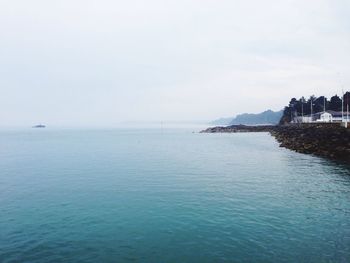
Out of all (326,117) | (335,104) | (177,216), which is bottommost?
(177,216)

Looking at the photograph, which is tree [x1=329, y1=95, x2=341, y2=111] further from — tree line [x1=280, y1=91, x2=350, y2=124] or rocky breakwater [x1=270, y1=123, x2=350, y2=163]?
rocky breakwater [x1=270, y1=123, x2=350, y2=163]

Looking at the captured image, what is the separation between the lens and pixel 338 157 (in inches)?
2250

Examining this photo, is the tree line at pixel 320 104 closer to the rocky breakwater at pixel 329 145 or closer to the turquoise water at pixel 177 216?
the rocky breakwater at pixel 329 145

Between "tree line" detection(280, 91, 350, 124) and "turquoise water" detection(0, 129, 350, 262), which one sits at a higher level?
"tree line" detection(280, 91, 350, 124)

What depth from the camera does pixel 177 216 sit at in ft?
82.2

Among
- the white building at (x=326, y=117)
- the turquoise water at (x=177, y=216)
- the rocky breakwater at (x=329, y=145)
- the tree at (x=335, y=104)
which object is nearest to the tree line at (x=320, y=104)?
the tree at (x=335, y=104)

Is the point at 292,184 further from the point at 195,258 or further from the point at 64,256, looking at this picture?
the point at 64,256

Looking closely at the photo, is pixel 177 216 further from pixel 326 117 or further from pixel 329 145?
pixel 326 117

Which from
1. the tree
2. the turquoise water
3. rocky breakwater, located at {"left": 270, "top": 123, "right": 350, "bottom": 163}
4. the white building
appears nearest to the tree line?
the tree

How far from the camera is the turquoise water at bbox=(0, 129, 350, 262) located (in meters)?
18.3

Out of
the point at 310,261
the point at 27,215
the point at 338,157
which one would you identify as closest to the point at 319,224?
the point at 310,261

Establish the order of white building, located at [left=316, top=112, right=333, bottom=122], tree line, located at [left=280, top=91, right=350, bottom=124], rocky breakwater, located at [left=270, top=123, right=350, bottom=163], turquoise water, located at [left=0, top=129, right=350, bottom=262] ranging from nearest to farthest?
turquoise water, located at [left=0, top=129, right=350, bottom=262], rocky breakwater, located at [left=270, top=123, right=350, bottom=163], white building, located at [left=316, top=112, right=333, bottom=122], tree line, located at [left=280, top=91, right=350, bottom=124]

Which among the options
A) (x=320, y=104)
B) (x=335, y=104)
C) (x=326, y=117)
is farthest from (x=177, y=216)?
(x=320, y=104)

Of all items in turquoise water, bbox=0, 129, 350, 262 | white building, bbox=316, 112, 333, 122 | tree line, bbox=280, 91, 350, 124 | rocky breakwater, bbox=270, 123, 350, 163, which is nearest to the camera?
turquoise water, bbox=0, 129, 350, 262
